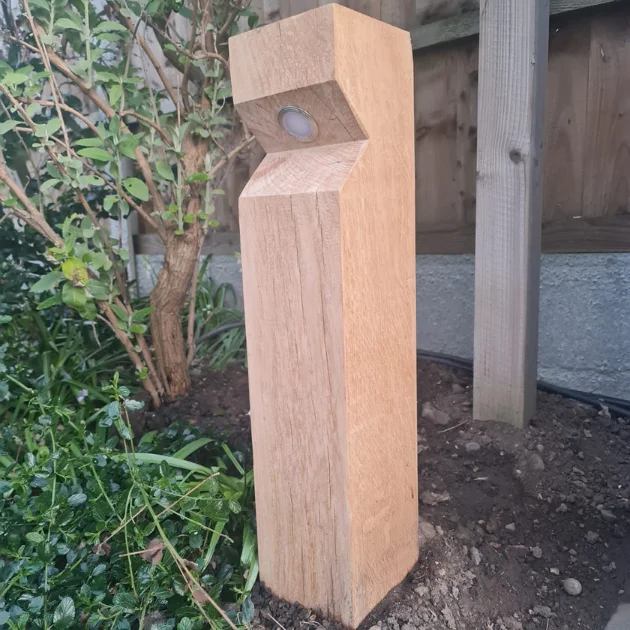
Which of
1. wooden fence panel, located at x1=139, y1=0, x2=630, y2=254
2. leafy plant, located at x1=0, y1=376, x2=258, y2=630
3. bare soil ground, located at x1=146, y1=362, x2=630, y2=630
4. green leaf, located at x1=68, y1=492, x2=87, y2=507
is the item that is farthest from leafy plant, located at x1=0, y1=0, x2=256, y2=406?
wooden fence panel, located at x1=139, y1=0, x2=630, y2=254

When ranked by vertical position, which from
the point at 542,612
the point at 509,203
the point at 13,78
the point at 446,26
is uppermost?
the point at 446,26

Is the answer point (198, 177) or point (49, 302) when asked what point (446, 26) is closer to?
point (198, 177)

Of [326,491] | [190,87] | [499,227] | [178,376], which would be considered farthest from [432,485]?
[190,87]

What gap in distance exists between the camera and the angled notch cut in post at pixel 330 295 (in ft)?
2.80

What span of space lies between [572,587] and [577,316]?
105 cm

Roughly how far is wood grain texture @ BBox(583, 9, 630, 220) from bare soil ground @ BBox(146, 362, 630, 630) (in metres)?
0.70

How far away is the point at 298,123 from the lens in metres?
0.91

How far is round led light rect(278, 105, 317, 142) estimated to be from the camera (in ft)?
2.93

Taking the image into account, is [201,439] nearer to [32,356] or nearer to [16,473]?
[16,473]

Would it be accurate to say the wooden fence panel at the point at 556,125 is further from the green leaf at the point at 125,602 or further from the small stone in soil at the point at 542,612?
the green leaf at the point at 125,602

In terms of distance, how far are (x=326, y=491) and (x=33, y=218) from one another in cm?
124

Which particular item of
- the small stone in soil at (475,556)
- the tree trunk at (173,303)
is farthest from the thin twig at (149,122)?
the small stone in soil at (475,556)

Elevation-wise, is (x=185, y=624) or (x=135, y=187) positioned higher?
(x=135, y=187)

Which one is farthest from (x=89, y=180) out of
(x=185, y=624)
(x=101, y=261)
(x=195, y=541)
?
(x=185, y=624)
